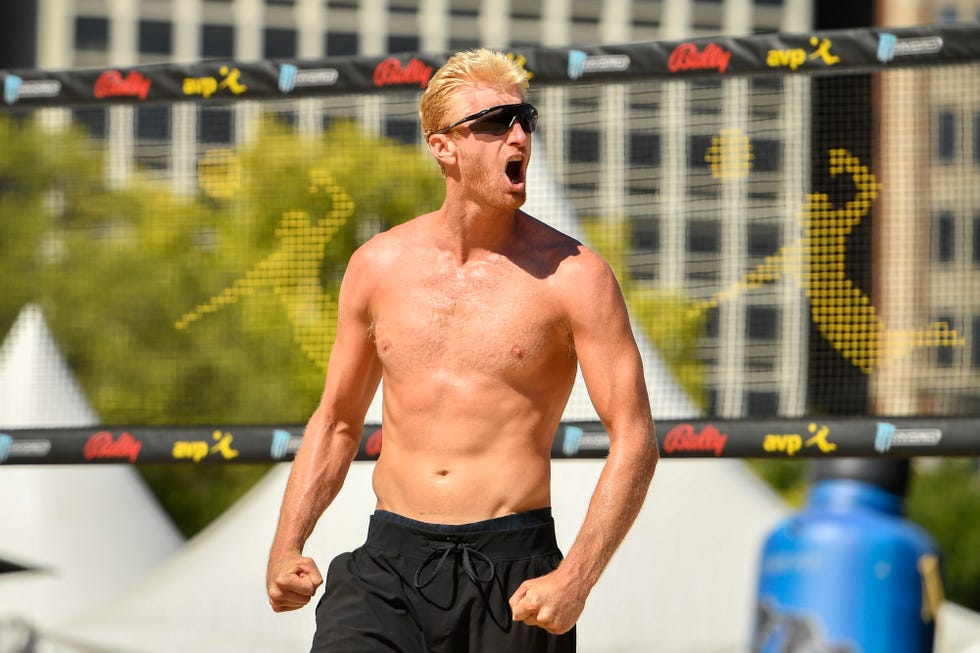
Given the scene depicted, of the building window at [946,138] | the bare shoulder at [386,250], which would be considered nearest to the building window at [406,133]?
the building window at [946,138]

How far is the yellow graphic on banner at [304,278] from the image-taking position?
7406mm

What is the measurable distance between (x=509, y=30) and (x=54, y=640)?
3120 inches

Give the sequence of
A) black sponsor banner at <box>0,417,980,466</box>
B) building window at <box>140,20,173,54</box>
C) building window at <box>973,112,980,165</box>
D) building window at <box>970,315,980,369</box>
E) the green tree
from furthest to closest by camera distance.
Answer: building window at <box>140,20,173,54</box>, building window at <box>973,112,980,165</box>, the green tree, building window at <box>970,315,980,369</box>, black sponsor banner at <box>0,417,980,466</box>

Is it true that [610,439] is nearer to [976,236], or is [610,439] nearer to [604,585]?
[604,585]

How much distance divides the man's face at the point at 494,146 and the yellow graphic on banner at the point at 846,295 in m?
3.26

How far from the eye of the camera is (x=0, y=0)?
7588cm

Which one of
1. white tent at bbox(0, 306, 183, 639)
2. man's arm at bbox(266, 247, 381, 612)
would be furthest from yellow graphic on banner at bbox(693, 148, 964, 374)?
white tent at bbox(0, 306, 183, 639)

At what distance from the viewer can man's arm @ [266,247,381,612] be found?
4336 mm

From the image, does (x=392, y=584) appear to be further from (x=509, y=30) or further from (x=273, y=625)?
(x=509, y=30)

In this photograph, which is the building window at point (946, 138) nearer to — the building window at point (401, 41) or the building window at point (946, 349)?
the building window at point (946, 349)

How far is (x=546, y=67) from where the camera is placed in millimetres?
6930

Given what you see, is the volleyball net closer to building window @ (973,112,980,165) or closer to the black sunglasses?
building window @ (973,112,980,165)

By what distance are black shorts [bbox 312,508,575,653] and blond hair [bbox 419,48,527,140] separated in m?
1.14

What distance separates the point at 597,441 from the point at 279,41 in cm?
7997
